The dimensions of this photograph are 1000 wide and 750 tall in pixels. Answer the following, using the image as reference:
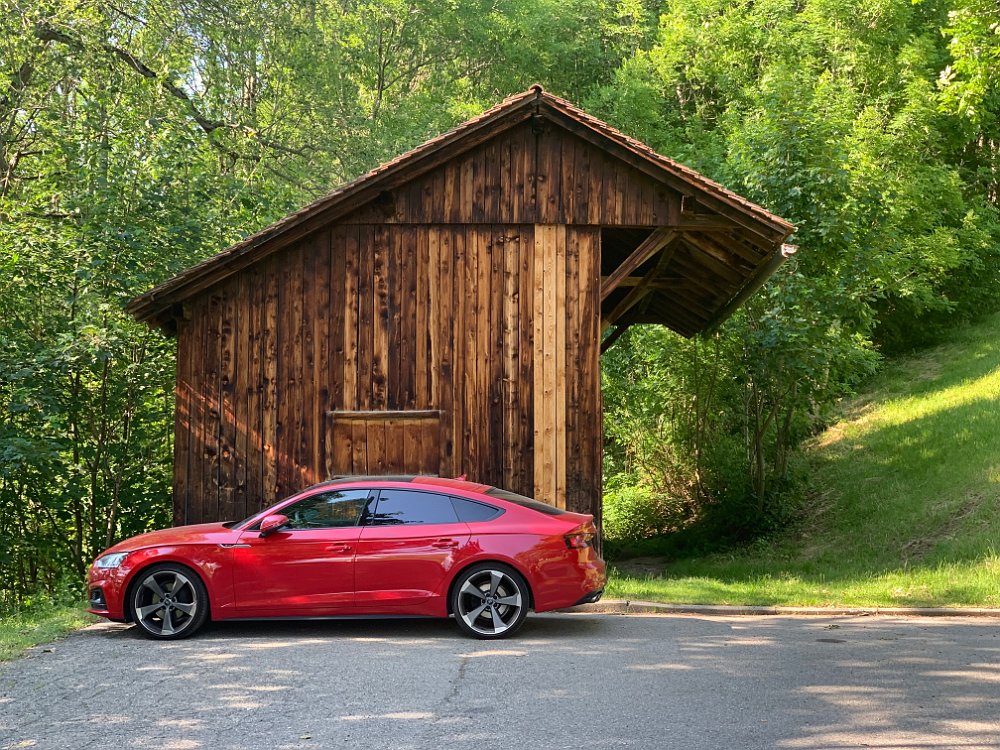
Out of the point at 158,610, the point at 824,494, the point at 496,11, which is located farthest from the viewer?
the point at 496,11

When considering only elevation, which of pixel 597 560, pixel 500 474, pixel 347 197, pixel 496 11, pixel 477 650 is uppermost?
pixel 496 11

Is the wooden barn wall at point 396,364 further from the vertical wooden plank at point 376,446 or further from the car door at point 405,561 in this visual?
the car door at point 405,561

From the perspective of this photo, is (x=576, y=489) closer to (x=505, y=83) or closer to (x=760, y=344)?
(x=760, y=344)

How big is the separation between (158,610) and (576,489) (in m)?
5.47

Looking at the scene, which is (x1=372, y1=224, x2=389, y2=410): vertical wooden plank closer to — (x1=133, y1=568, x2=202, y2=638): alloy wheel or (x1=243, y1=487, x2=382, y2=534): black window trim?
(x1=243, y1=487, x2=382, y2=534): black window trim

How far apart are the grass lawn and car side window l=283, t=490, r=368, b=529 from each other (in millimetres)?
2536

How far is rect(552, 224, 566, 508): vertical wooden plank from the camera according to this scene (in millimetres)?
13508

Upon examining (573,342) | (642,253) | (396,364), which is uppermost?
(642,253)

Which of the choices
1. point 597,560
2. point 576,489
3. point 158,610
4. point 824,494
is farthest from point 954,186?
point 158,610

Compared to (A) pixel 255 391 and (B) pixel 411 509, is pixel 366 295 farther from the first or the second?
(B) pixel 411 509

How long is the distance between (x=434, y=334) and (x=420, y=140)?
718 inches

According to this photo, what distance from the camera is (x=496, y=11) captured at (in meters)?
37.3

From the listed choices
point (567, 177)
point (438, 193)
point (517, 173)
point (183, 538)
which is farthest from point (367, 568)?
point (567, 177)

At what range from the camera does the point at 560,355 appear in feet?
44.8
